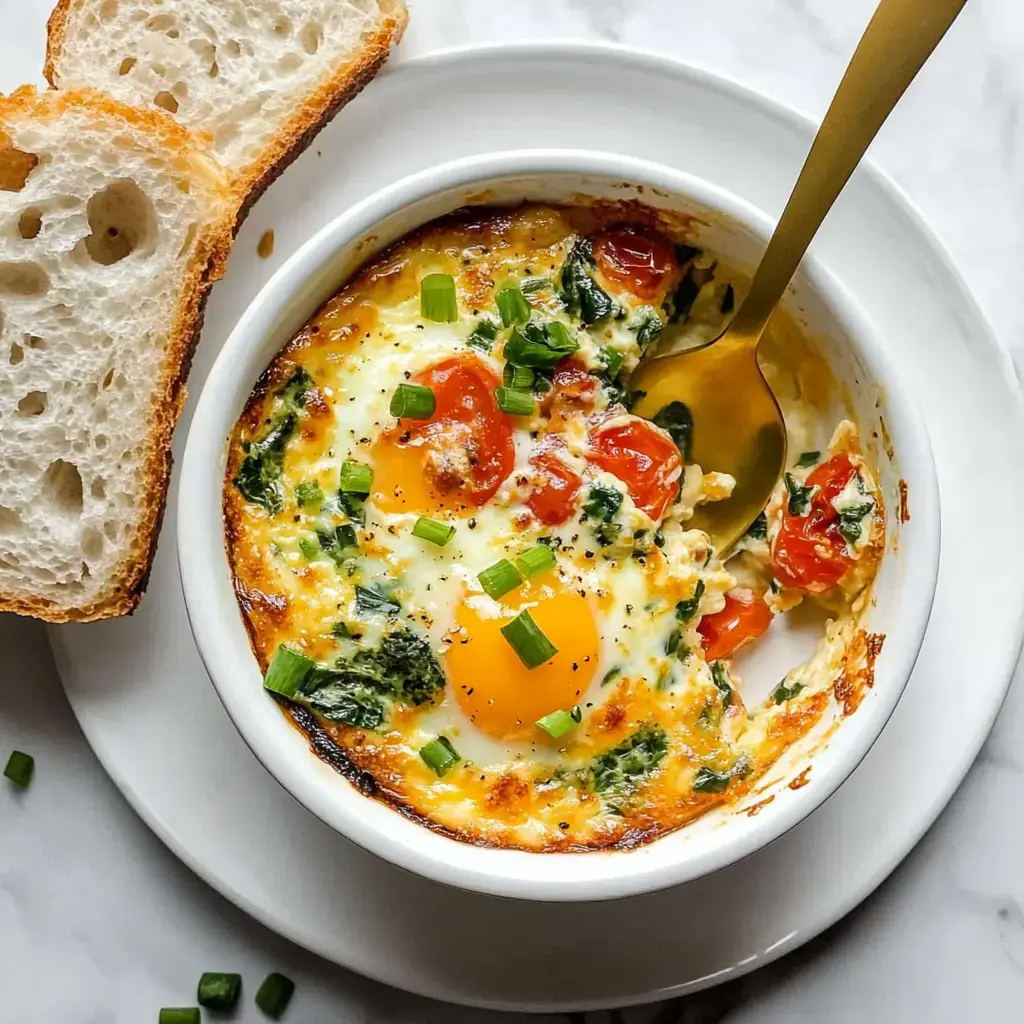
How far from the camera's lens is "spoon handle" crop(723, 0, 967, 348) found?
76.0 inches

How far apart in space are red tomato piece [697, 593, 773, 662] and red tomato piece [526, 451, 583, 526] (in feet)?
1.41

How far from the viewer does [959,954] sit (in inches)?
106

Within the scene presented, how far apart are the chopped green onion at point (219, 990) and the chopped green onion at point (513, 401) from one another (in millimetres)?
1477

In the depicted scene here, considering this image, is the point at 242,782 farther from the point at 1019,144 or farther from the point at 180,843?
the point at 1019,144

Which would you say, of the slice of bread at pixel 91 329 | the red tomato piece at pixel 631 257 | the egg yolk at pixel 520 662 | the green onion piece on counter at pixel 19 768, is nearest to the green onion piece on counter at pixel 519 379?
the red tomato piece at pixel 631 257

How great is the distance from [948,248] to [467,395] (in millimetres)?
1180

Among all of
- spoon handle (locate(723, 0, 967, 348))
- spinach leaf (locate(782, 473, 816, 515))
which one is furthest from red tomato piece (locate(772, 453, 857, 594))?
spoon handle (locate(723, 0, 967, 348))

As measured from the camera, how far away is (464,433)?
2.24 m

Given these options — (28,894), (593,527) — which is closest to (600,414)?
(593,527)

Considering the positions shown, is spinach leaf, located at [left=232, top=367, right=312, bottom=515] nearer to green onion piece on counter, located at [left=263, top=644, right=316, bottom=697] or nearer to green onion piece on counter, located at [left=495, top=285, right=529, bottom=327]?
green onion piece on counter, located at [left=263, top=644, right=316, bottom=697]

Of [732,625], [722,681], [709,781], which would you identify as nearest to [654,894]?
[709,781]

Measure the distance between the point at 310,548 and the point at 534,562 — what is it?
1.43ft

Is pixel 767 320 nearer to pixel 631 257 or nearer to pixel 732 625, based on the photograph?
pixel 631 257

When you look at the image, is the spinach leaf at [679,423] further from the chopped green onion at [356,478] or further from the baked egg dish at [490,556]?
the chopped green onion at [356,478]
